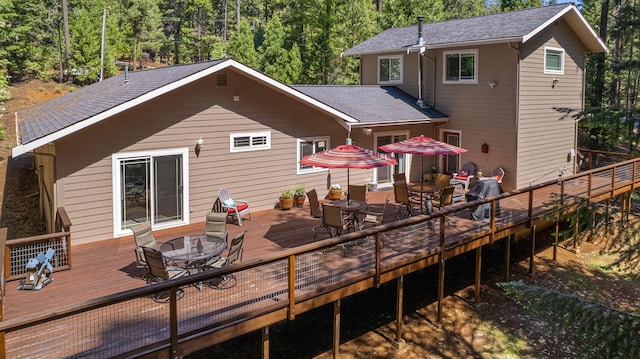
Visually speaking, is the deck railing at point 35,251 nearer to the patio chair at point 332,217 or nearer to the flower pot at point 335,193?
the patio chair at point 332,217

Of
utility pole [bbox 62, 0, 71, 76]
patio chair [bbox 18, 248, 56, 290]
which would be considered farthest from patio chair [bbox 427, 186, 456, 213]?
utility pole [bbox 62, 0, 71, 76]

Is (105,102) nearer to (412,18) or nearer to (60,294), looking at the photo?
(60,294)

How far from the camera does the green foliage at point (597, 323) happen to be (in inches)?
183

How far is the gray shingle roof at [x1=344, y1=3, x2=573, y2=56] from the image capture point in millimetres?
14797

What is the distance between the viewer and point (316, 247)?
6945mm

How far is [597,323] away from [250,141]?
888 centimetres

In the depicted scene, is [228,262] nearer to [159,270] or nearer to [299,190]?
[159,270]

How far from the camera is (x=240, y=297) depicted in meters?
6.73

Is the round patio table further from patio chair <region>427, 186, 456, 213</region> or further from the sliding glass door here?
patio chair <region>427, 186, 456, 213</region>

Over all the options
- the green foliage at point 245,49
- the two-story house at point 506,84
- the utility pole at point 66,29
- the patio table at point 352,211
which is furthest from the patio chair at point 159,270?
the utility pole at point 66,29

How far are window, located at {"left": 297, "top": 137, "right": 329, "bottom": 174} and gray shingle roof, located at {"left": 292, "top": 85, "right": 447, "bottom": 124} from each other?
114 centimetres

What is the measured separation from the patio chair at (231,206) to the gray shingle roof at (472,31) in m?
9.06

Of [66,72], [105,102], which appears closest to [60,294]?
[105,102]

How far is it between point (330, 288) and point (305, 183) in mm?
6159
